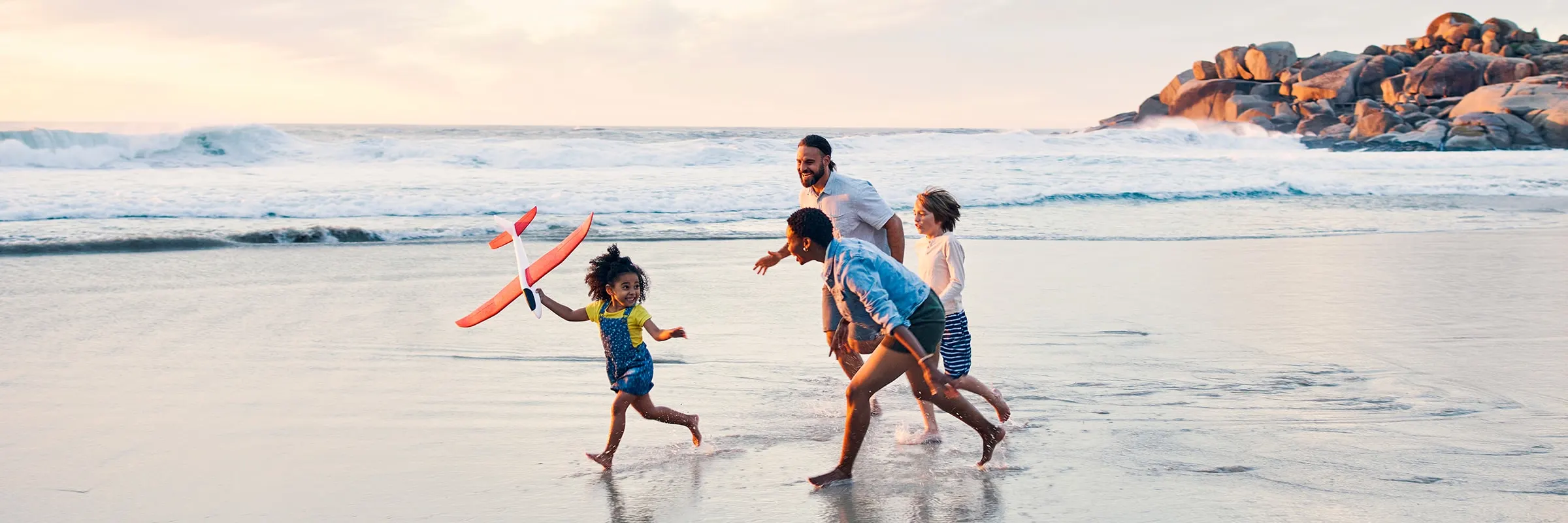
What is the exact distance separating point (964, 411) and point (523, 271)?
1.83 m

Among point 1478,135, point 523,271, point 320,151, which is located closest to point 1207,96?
point 1478,135

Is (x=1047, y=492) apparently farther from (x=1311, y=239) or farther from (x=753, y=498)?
(x=1311, y=239)

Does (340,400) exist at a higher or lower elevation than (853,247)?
lower

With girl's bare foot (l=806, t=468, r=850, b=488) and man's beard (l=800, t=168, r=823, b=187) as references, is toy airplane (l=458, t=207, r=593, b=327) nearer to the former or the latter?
man's beard (l=800, t=168, r=823, b=187)

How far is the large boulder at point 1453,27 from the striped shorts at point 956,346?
69148mm

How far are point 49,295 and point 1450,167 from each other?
2872cm

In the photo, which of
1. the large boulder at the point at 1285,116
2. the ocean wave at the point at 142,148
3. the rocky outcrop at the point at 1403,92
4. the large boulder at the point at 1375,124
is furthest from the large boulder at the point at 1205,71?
the ocean wave at the point at 142,148

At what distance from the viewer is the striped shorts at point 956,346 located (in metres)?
5.11

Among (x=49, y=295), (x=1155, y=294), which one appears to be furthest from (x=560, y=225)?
(x=1155, y=294)

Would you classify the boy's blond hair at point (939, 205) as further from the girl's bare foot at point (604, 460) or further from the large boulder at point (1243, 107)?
the large boulder at point (1243, 107)

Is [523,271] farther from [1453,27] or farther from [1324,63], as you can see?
[1453,27]

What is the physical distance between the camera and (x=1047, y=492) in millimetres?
4391

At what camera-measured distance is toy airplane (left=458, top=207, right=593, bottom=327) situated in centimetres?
432

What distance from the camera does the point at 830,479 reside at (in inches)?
174
